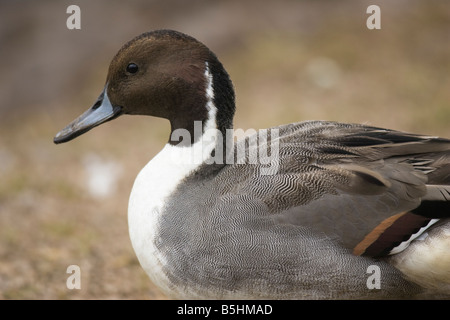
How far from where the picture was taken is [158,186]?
7.93 ft

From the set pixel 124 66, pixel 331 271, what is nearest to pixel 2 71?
pixel 124 66

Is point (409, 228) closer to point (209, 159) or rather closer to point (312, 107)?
point (209, 159)

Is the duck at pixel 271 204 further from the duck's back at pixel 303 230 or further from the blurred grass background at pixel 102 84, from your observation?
the blurred grass background at pixel 102 84

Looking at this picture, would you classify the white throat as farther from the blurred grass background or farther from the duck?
the blurred grass background

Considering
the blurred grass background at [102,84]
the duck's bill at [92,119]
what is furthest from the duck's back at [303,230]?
the blurred grass background at [102,84]

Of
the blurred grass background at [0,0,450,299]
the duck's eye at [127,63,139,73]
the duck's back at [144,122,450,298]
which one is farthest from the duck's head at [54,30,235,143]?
the blurred grass background at [0,0,450,299]

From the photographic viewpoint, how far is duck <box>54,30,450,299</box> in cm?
224

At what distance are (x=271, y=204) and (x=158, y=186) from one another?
0.48 metres

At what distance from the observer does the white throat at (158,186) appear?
2.34 meters

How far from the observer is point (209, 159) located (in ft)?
8.07

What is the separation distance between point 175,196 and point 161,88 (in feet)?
1.50

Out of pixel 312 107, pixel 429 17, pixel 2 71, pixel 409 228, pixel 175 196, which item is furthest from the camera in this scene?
pixel 429 17

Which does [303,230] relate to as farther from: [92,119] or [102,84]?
[102,84]

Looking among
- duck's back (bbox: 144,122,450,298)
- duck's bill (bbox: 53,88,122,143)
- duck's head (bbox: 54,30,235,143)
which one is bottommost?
duck's back (bbox: 144,122,450,298)
